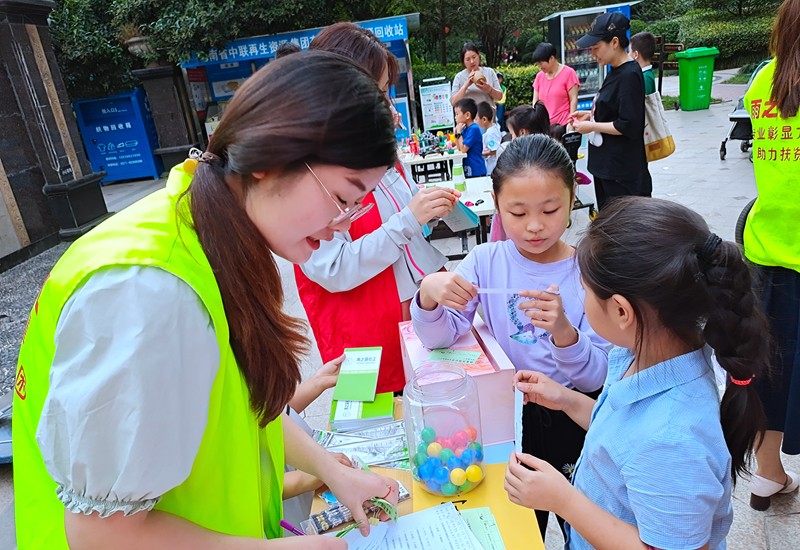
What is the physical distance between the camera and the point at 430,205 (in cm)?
166

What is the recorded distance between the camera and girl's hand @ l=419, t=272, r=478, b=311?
56.9 inches

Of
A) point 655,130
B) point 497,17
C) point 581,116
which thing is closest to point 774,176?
point 581,116

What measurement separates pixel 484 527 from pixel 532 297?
57cm

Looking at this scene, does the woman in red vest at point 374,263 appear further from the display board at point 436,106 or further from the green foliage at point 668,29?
the green foliage at point 668,29

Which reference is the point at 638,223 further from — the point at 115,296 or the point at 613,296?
the point at 115,296

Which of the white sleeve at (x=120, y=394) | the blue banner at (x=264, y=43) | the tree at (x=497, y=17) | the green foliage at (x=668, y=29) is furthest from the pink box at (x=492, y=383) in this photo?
the green foliage at (x=668, y=29)

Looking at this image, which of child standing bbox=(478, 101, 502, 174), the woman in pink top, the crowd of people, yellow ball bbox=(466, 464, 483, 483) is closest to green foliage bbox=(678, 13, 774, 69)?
the woman in pink top

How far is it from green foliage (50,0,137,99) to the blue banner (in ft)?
5.02

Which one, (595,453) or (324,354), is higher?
(595,453)

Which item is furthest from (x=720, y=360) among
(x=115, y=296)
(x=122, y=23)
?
(x=122, y=23)

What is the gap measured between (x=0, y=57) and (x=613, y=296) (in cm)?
703

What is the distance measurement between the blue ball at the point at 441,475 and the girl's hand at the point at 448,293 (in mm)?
450

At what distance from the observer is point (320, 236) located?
0.88 metres

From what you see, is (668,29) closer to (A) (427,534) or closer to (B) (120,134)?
(B) (120,134)
